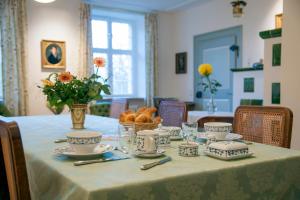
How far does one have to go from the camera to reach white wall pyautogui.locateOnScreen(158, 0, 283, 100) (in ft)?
15.7

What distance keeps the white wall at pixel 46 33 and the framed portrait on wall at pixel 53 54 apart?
0.24 ft

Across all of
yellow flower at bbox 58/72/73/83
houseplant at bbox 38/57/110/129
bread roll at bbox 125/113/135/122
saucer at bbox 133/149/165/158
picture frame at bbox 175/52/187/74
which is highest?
picture frame at bbox 175/52/187/74

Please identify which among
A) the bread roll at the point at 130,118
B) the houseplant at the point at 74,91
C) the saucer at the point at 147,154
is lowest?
the saucer at the point at 147,154

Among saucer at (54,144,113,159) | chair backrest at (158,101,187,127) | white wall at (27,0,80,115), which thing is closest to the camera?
saucer at (54,144,113,159)

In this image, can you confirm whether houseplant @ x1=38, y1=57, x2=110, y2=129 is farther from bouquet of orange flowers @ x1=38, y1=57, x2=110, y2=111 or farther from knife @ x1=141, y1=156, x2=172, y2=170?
knife @ x1=141, y1=156, x2=172, y2=170

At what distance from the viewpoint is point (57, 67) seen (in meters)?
5.41

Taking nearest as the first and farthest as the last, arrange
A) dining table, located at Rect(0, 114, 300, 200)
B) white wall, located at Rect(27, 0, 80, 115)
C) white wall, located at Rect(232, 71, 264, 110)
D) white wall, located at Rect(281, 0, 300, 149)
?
dining table, located at Rect(0, 114, 300, 200)
white wall, located at Rect(281, 0, 300, 149)
white wall, located at Rect(232, 71, 264, 110)
white wall, located at Rect(27, 0, 80, 115)

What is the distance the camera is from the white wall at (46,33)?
5.18 m

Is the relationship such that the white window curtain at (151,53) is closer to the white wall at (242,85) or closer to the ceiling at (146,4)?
the ceiling at (146,4)

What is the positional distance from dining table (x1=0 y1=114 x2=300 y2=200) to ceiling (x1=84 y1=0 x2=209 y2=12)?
4.96 meters

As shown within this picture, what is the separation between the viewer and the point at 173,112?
236 centimetres

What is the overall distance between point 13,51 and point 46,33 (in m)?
0.65

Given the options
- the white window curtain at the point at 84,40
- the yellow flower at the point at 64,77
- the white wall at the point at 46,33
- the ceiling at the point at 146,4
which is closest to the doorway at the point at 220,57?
the ceiling at the point at 146,4

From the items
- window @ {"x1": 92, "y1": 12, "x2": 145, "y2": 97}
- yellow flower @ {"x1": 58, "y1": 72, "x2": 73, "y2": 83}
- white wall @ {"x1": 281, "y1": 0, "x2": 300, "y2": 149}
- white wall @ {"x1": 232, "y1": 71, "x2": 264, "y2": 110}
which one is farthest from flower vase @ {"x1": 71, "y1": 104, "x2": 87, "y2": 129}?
window @ {"x1": 92, "y1": 12, "x2": 145, "y2": 97}
